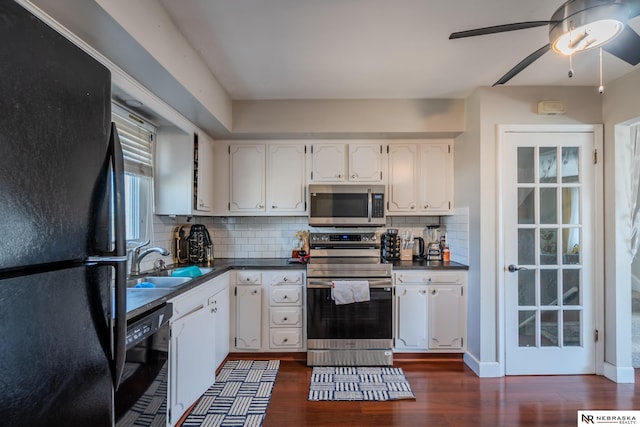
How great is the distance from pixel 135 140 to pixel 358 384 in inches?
99.7

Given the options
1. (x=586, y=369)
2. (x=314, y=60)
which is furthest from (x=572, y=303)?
(x=314, y=60)

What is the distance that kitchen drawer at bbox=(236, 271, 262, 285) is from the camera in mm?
2871

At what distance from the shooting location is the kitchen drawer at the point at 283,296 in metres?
2.87

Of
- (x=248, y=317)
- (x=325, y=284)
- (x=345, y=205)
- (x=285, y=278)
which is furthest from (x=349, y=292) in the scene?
(x=248, y=317)

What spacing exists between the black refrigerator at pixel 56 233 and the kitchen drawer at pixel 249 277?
6.62 ft

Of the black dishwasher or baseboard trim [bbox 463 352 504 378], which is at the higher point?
the black dishwasher

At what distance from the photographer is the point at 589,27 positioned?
4.37 feet

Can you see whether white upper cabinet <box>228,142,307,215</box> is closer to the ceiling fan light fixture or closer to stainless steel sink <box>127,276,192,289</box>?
stainless steel sink <box>127,276,192,289</box>

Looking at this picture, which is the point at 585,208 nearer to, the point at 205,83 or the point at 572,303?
the point at 572,303

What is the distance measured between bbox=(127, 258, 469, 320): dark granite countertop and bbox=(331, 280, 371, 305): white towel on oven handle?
0.35 metres

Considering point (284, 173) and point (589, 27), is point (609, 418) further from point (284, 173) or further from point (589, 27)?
point (284, 173)

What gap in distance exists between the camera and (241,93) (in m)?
2.82

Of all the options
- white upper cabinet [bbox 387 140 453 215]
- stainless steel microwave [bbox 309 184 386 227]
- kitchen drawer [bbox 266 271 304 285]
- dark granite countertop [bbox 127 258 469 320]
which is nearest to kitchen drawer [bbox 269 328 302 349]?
kitchen drawer [bbox 266 271 304 285]

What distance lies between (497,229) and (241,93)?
252 cm
